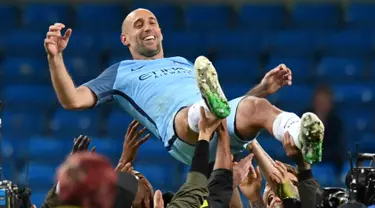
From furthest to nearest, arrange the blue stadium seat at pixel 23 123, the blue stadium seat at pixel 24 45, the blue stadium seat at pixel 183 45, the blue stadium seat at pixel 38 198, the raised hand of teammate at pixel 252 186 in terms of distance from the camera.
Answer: the blue stadium seat at pixel 24 45, the blue stadium seat at pixel 183 45, the blue stadium seat at pixel 23 123, the blue stadium seat at pixel 38 198, the raised hand of teammate at pixel 252 186

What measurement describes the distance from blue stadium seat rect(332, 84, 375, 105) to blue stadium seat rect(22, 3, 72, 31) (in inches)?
112

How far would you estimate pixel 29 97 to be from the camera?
29.0ft

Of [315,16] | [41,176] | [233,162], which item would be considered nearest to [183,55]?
[315,16]

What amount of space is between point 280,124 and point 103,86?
1.22 m

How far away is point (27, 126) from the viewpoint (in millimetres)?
8578

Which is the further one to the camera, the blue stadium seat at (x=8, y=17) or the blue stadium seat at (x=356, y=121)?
the blue stadium seat at (x=8, y=17)

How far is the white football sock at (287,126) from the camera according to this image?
3.79 meters

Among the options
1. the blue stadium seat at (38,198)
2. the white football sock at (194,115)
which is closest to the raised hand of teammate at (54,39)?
the white football sock at (194,115)

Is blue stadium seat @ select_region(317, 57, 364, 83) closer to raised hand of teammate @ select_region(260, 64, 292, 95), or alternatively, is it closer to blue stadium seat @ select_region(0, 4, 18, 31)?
blue stadium seat @ select_region(0, 4, 18, 31)

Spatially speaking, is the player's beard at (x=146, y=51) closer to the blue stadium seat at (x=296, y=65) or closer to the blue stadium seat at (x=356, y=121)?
the blue stadium seat at (x=356, y=121)

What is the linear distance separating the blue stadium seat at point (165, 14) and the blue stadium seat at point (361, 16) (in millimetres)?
1752

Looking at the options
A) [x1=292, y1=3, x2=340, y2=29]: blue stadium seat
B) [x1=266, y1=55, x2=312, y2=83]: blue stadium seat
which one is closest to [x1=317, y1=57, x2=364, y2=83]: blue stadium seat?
[x1=266, y1=55, x2=312, y2=83]: blue stadium seat

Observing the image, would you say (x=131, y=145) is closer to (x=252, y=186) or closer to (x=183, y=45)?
(x=252, y=186)

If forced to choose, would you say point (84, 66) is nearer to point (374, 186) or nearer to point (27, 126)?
point (27, 126)
